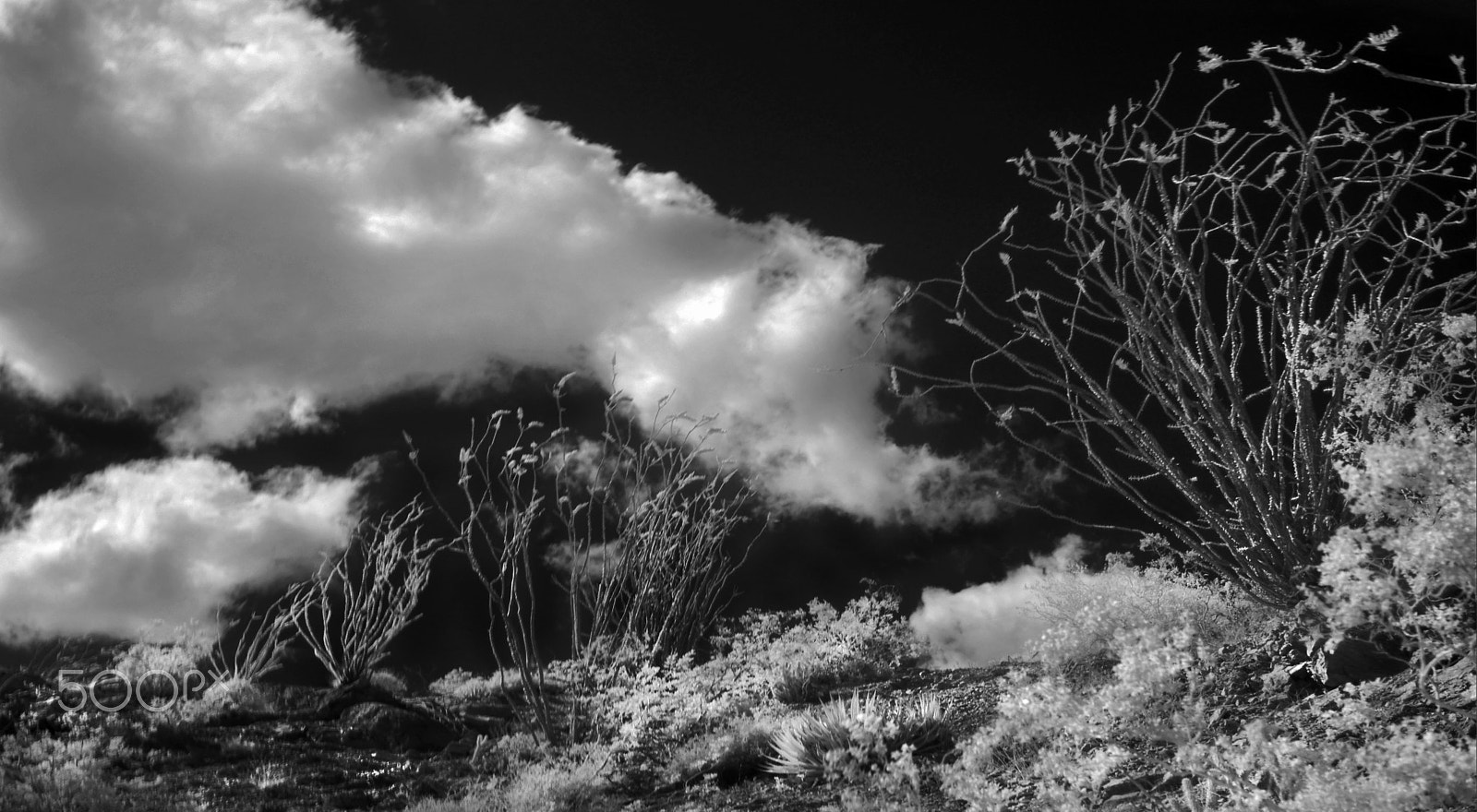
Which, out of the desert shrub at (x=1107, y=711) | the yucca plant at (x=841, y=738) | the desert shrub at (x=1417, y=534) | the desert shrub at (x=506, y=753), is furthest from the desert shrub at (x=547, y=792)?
the desert shrub at (x=1417, y=534)

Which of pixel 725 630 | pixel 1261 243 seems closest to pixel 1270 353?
pixel 1261 243

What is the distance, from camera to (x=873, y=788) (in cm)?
548

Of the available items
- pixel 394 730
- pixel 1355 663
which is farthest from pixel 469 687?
pixel 1355 663

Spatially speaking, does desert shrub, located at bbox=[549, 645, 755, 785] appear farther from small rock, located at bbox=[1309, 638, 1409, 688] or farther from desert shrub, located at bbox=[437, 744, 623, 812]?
small rock, located at bbox=[1309, 638, 1409, 688]

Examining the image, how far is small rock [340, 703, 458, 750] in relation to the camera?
9.06 meters

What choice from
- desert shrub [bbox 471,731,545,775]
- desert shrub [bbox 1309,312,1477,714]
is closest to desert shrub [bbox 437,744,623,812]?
desert shrub [bbox 471,731,545,775]

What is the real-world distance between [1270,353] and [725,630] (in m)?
6.87

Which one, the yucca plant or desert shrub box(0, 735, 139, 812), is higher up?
desert shrub box(0, 735, 139, 812)

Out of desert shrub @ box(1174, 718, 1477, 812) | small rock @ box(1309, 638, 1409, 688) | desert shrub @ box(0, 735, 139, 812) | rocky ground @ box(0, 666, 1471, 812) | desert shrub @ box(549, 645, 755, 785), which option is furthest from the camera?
desert shrub @ box(549, 645, 755, 785)

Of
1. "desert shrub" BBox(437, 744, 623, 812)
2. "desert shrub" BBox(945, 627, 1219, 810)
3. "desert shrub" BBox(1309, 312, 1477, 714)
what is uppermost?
"desert shrub" BBox(1309, 312, 1477, 714)

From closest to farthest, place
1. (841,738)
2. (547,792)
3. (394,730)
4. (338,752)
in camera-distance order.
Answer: (841,738) < (547,792) < (338,752) < (394,730)

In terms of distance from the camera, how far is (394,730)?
926 centimetres

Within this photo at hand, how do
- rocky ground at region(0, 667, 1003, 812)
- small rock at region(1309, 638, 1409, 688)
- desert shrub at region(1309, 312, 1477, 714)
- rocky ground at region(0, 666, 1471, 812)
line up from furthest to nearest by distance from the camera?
rocky ground at region(0, 667, 1003, 812) → rocky ground at region(0, 666, 1471, 812) → small rock at region(1309, 638, 1409, 688) → desert shrub at region(1309, 312, 1477, 714)

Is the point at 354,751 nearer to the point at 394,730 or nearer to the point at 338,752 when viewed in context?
the point at 338,752
